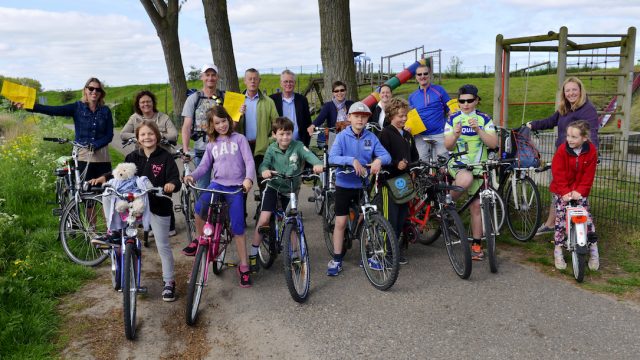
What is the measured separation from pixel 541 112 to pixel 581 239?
71.2 feet

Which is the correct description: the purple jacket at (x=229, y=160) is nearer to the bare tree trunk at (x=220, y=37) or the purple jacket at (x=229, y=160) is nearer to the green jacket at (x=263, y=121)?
the green jacket at (x=263, y=121)

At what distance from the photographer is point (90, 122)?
247 inches

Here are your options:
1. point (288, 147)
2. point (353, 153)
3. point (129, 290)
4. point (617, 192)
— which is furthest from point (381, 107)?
point (129, 290)

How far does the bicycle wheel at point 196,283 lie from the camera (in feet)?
13.7

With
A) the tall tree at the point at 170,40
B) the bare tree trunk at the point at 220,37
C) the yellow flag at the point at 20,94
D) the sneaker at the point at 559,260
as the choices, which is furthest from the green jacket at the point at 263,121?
the tall tree at the point at 170,40

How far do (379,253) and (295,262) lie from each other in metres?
0.84

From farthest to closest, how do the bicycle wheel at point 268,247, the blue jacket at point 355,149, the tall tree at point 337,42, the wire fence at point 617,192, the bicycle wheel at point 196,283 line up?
the tall tree at point 337,42, the wire fence at point 617,192, the bicycle wheel at point 268,247, the blue jacket at point 355,149, the bicycle wheel at point 196,283

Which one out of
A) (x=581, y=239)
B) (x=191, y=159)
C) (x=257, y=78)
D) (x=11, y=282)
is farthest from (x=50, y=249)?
(x=581, y=239)

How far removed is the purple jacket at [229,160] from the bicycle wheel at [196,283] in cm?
88

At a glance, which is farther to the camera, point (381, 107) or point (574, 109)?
point (381, 107)

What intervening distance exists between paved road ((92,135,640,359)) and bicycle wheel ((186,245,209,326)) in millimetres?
138

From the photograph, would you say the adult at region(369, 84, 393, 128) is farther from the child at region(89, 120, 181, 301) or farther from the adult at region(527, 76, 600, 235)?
the child at region(89, 120, 181, 301)

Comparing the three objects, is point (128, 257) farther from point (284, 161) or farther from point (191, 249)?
point (284, 161)

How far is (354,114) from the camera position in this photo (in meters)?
5.02
